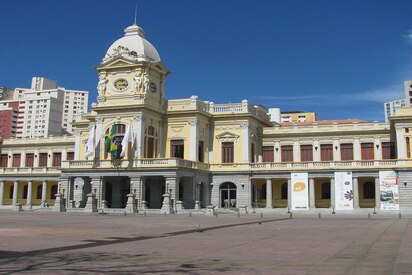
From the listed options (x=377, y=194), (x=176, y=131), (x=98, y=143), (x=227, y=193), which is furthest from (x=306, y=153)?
(x=98, y=143)

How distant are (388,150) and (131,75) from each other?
1147 inches

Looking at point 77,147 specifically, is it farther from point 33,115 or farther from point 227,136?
point 33,115

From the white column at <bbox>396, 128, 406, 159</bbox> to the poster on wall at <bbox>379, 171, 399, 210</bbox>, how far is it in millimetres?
2138

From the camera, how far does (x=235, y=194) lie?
181ft

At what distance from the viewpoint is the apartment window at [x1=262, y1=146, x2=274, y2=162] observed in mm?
58406

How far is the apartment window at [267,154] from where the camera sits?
192 ft

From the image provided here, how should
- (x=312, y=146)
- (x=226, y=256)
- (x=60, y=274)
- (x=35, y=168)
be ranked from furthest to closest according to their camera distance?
(x=35, y=168), (x=312, y=146), (x=226, y=256), (x=60, y=274)

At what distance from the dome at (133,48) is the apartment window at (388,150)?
26992mm

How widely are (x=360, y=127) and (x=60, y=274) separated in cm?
5019

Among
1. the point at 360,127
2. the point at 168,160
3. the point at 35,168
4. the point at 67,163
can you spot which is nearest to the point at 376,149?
the point at 360,127

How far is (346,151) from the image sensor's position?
55719 millimetres

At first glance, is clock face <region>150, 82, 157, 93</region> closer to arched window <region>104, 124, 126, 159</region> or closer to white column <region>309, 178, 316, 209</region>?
arched window <region>104, 124, 126, 159</region>

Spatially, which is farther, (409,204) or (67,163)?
(67,163)

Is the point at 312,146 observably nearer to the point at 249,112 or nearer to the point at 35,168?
A: the point at 249,112
